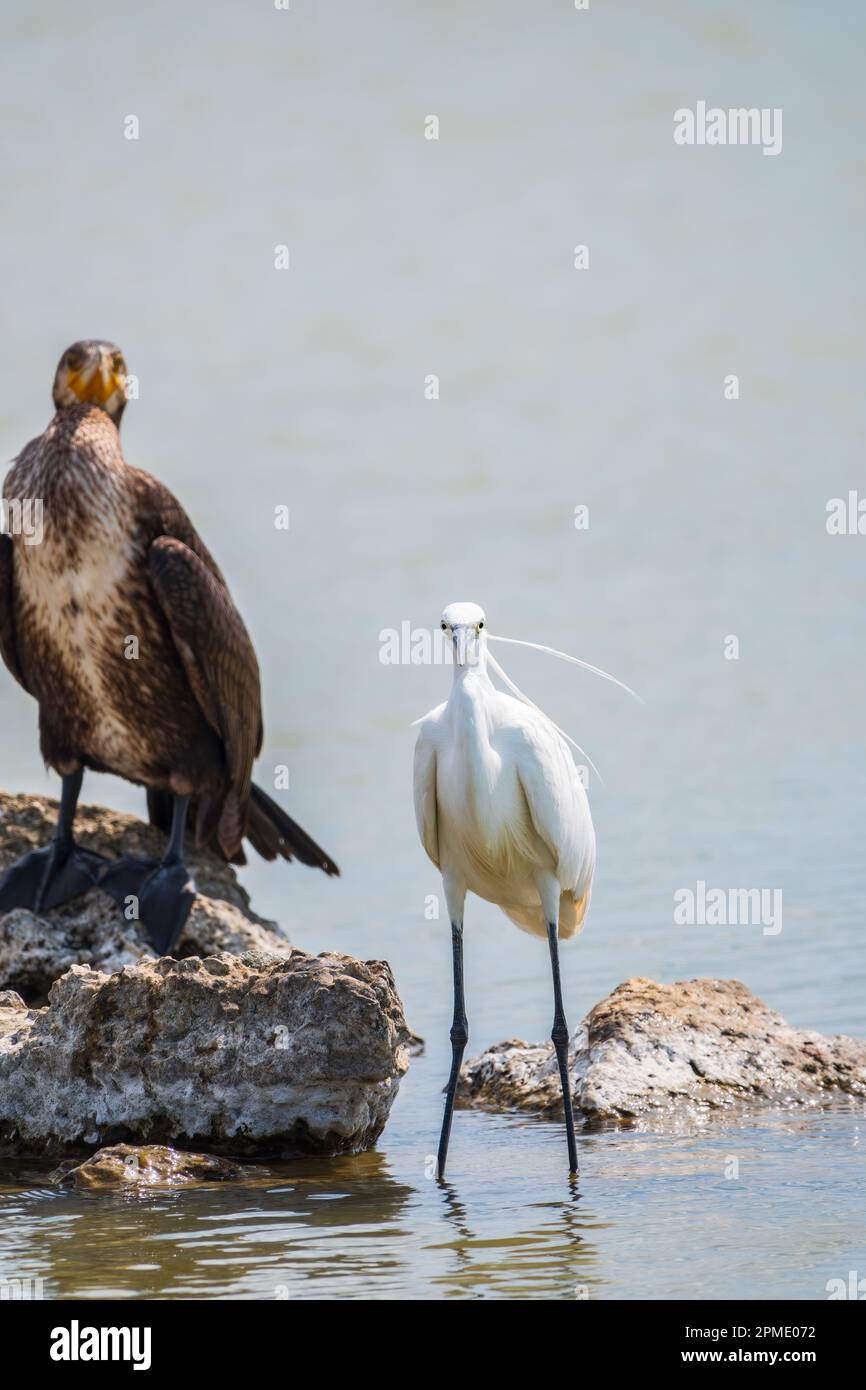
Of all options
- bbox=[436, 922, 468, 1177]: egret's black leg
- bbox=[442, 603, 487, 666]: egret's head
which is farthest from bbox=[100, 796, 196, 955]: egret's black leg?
bbox=[442, 603, 487, 666]: egret's head

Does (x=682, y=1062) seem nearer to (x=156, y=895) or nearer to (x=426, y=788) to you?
(x=426, y=788)

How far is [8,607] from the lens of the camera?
9.72 meters

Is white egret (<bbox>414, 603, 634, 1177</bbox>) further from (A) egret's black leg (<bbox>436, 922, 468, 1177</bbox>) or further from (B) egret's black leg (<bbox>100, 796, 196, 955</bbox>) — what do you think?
(B) egret's black leg (<bbox>100, 796, 196, 955</bbox>)

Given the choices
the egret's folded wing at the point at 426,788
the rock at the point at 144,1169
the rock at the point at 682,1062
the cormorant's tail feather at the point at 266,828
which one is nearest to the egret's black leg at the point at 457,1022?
the egret's folded wing at the point at 426,788

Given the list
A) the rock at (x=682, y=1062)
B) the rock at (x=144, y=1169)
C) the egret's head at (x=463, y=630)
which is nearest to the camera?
the rock at (x=144, y=1169)

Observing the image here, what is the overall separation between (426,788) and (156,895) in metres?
2.43

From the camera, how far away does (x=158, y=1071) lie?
23.8 ft

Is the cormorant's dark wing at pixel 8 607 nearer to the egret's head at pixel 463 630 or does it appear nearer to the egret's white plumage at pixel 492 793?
the egret's white plumage at pixel 492 793

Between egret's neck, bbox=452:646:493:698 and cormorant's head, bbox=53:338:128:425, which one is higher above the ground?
cormorant's head, bbox=53:338:128:425

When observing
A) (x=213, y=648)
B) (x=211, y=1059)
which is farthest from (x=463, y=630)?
(x=213, y=648)

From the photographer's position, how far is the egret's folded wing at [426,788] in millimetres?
7383

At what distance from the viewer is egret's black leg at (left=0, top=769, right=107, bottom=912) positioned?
9.55 metres

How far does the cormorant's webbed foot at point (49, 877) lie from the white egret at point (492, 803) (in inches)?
101
